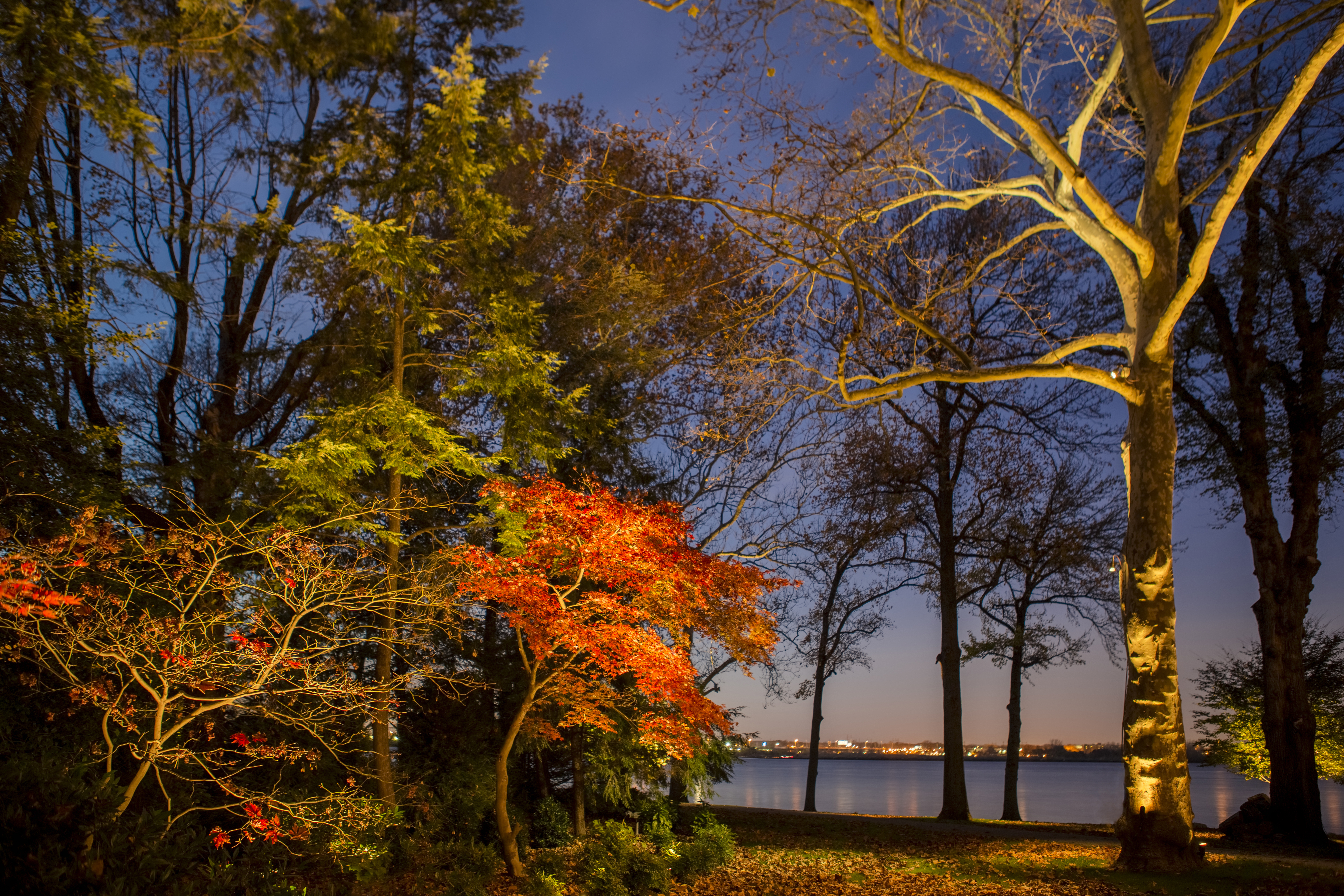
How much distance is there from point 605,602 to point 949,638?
31.2 feet

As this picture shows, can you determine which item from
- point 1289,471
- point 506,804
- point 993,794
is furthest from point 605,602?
point 993,794

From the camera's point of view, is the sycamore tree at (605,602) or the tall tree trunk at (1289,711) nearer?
the sycamore tree at (605,602)

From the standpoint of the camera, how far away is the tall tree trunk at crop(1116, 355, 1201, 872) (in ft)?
22.2

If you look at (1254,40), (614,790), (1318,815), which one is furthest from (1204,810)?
(1254,40)

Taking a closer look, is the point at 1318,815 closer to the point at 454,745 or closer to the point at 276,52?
the point at 454,745

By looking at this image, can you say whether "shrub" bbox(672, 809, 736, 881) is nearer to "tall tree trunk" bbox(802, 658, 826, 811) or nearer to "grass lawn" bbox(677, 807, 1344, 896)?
"grass lawn" bbox(677, 807, 1344, 896)

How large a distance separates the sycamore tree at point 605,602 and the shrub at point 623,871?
1016mm

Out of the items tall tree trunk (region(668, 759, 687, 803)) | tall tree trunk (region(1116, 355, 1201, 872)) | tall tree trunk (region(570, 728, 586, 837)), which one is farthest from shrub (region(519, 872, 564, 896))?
tall tree trunk (region(1116, 355, 1201, 872))

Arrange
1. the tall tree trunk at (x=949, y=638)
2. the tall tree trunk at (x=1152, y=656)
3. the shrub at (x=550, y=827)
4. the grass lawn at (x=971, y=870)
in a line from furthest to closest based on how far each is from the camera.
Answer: the tall tree trunk at (x=949, y=638)
the shrub at (x=550, y=827)
the tall tree trunk at (x=1152, y=656)
the grass lawn at (x=971, y=870)

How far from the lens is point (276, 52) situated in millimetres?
10367

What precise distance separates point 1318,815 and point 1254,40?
9.87 metres

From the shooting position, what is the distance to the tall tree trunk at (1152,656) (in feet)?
22.2

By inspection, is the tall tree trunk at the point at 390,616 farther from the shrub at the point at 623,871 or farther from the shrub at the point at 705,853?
the shrub at the point at 705,853

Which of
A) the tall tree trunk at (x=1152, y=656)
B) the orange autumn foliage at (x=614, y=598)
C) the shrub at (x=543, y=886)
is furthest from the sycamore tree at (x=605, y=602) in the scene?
the tall tree trunk at (x=1152, y=656)
